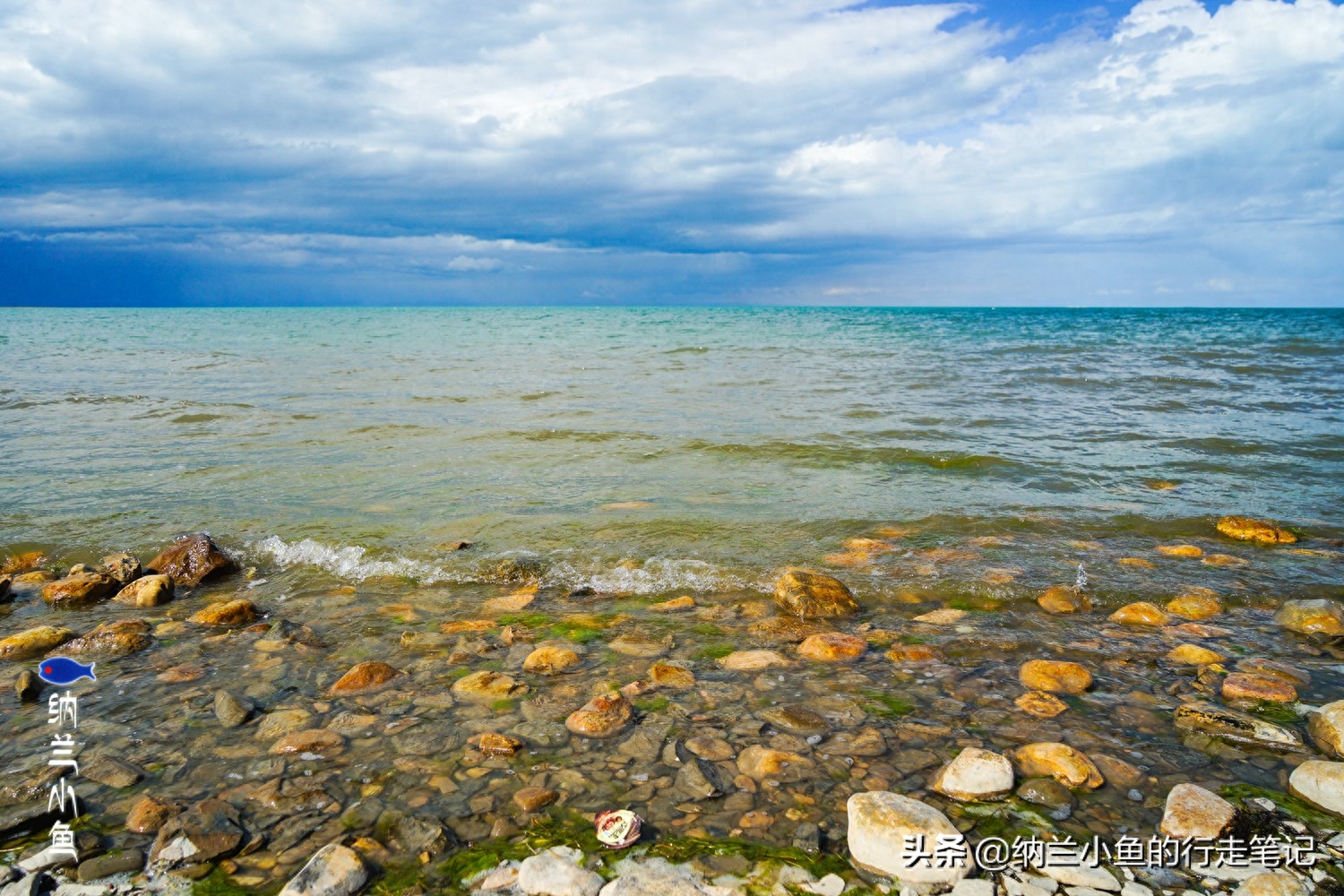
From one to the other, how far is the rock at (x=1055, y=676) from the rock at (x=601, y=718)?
2.41 m

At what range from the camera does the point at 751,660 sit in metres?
4.65

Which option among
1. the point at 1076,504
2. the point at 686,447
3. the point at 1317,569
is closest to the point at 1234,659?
the point at 1317,569

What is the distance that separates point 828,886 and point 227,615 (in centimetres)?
482

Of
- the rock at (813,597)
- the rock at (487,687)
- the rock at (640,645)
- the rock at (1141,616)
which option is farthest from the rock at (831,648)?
the rock at (1141,616)

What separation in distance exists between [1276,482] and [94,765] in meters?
13.0

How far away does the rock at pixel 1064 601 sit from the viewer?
565 cm

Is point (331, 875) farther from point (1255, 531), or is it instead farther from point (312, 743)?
point (1255, 531)

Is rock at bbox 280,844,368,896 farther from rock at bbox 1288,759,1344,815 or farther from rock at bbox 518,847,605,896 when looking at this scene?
rock at bbox 1288,759,1344,815

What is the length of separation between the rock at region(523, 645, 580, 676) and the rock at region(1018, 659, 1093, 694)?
2819 mm

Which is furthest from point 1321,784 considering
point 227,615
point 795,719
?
point 227,615

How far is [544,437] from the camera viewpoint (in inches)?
511

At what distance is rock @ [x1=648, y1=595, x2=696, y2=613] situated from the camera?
5746 millimetres

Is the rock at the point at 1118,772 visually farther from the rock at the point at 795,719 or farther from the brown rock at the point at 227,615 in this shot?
the brown rock at the point at 227,615

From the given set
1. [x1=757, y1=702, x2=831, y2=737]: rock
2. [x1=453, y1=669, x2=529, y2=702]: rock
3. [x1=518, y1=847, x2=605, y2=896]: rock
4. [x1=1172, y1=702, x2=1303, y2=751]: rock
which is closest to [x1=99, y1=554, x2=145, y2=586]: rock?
[x1=453, y1=669, x2=529, y2=702]: rock
